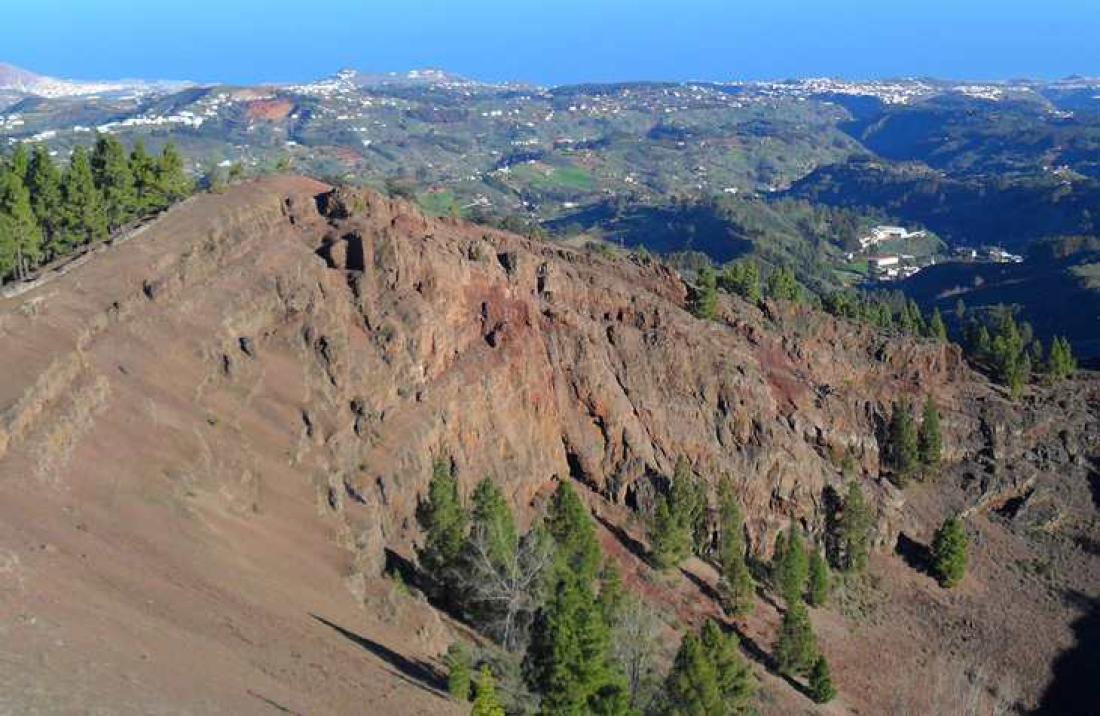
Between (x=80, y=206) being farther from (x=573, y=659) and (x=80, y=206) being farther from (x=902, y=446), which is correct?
(x=902, y=446)

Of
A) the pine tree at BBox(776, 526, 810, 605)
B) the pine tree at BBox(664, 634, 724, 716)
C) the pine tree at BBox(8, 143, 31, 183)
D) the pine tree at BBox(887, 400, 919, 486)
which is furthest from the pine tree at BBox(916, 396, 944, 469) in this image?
the pine tree at BBox(8, 143, 31, 183)

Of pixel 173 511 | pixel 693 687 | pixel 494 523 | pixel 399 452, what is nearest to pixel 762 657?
pixel 693 687

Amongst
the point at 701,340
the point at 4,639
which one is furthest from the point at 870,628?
the point at 4,639

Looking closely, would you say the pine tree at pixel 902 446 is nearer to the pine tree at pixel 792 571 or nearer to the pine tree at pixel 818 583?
the pine tree at pixel 818 583

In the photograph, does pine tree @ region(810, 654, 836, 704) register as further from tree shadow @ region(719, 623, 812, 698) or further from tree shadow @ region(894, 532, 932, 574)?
tree shadow @ region(894, 532, 932, 574)

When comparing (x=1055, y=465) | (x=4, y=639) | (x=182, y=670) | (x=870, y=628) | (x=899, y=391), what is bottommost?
(x=870, y=628)

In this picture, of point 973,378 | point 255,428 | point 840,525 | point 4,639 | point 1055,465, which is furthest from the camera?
point 973,378

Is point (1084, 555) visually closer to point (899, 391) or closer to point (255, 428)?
point (899, 391)
